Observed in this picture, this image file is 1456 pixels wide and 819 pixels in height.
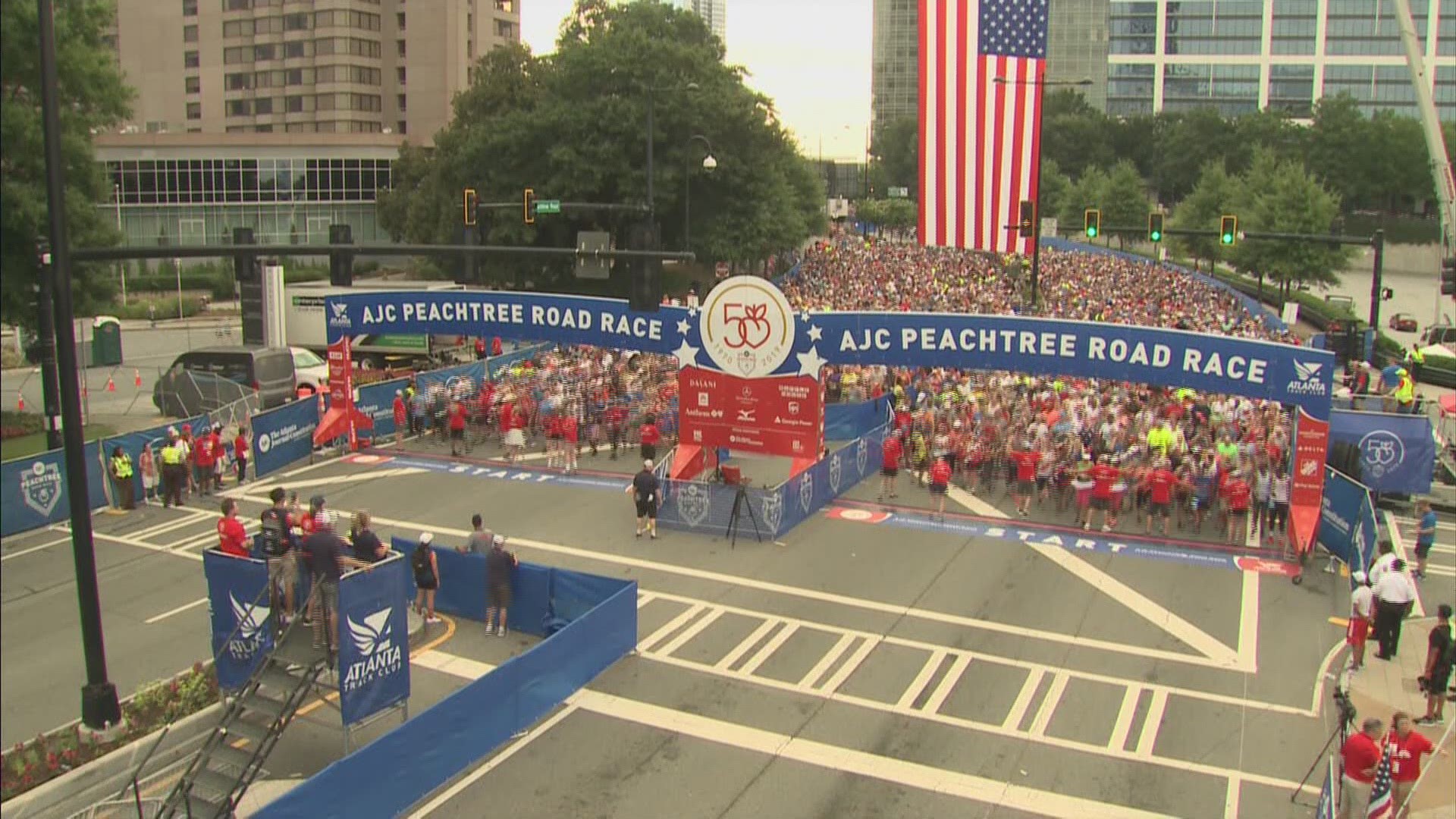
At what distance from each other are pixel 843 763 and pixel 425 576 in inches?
288

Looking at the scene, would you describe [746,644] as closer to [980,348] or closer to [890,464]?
[890,464]

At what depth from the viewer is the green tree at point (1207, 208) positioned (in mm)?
76875

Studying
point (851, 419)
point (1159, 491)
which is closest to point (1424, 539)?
point (1159, 491)

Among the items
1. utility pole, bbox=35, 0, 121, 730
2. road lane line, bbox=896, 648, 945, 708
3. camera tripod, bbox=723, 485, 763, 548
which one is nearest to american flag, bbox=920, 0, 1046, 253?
camera tripod, bbox=723, 485, 763, 548

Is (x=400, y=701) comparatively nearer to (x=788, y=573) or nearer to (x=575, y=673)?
(x=575, y=673)

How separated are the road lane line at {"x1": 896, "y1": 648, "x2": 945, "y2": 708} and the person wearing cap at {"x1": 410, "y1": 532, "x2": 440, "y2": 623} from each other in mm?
7188

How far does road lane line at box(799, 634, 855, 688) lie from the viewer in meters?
15.6

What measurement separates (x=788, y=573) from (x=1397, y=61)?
15856 centimetres

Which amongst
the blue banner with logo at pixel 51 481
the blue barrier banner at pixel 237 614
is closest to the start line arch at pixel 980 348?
the blue banner with logo at pixel 51 481

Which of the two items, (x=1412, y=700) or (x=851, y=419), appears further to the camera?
(x=851, y=419)

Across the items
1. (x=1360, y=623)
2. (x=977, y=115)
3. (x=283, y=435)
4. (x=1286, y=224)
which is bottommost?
(x=1360, y=623)

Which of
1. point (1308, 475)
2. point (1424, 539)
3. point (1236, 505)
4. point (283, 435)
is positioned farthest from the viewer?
point (283, 435)

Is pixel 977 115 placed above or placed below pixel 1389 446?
above

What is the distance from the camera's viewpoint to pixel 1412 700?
15.1m
